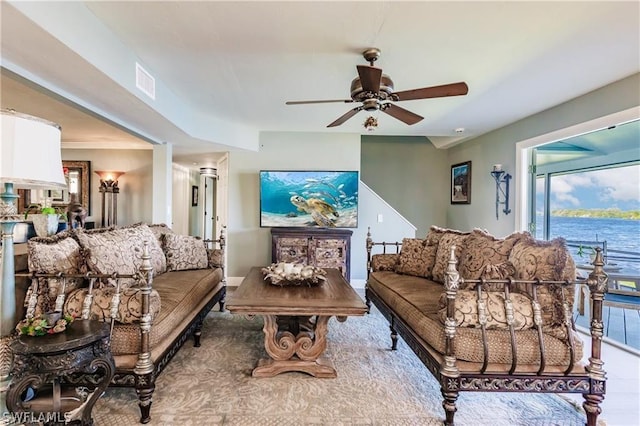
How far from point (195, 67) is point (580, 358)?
366cm

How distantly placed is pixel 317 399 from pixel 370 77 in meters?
2.25

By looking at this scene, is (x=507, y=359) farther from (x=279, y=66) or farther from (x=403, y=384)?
(x=279, y=66)

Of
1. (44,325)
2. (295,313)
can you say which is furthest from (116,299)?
(295,313)

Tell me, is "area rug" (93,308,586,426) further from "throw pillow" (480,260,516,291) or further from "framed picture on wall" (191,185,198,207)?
"framed picture on wall" (191,185,198,207)

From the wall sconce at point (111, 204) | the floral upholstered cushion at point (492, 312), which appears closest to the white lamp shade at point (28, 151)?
the floral upholstered cushion at point (492, 312)

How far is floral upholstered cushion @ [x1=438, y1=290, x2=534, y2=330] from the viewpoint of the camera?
6.26 feet

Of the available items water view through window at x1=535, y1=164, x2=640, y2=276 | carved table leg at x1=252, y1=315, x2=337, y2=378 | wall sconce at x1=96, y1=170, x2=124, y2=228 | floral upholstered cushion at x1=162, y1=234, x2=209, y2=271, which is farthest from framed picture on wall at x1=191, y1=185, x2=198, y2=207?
water view through window at x1=535, y1=164, x2=640, y2=276

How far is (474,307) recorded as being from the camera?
6.30 ft

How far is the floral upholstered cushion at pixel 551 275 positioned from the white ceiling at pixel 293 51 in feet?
5.07

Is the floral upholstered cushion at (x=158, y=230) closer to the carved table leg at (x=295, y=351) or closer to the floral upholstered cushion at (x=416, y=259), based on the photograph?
the carved table leg at (x=295, y=351)

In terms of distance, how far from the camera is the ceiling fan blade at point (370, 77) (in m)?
2.12

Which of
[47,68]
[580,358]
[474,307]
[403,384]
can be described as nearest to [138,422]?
[403,384]

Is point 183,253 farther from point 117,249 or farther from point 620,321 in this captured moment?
point 620,321

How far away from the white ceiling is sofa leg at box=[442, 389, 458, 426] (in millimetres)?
2368
